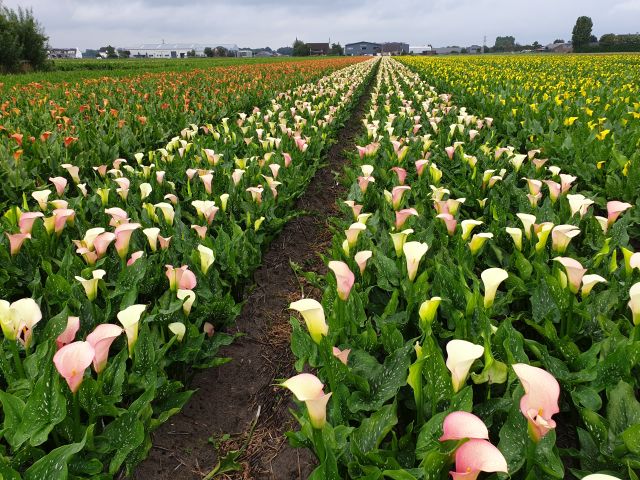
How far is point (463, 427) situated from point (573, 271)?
3.57ft

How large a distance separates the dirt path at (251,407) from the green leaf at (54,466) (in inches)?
24.4

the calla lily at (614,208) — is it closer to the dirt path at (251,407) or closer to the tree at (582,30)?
the dirt path at (251,407)

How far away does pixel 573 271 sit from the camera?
185 centimetres

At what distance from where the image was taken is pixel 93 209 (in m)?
3.40

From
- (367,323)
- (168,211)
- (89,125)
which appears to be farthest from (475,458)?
(89,125)

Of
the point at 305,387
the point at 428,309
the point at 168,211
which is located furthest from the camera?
the point at 168,211

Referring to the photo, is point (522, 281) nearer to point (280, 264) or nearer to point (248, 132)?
point (280, 264)

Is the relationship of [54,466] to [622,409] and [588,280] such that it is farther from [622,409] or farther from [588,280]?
[588,280]

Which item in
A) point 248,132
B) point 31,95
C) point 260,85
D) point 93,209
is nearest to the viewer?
point 93,209

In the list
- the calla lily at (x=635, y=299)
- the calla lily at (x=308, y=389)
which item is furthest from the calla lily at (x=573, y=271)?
the calla lily at (x=308, y=389)

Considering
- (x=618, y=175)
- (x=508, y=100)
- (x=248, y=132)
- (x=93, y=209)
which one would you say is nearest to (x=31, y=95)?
(x=248, y=132)

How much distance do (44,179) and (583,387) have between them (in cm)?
499

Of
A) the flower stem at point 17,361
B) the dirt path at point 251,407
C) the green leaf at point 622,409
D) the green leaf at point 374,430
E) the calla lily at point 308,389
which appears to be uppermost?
the calla lily at point 308,389

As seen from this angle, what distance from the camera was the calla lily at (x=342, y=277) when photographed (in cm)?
185
